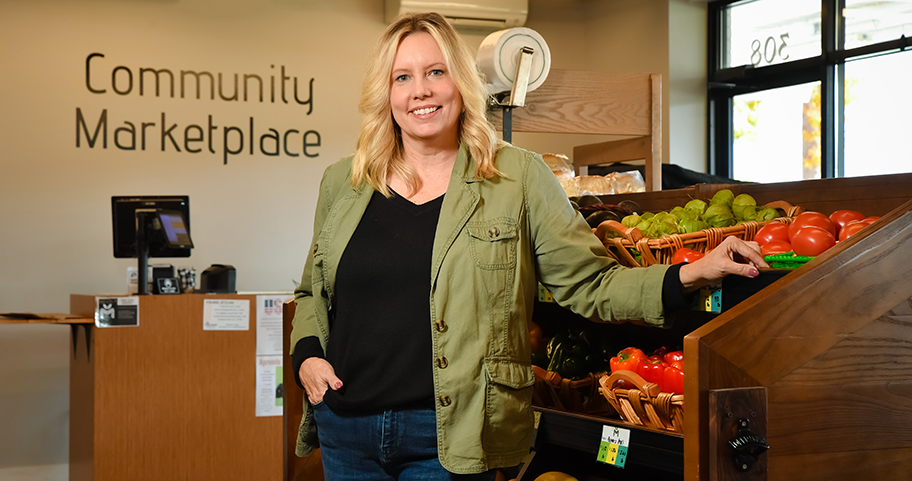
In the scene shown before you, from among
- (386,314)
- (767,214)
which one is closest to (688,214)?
(767,214)

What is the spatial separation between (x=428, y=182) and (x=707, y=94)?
14.0ft

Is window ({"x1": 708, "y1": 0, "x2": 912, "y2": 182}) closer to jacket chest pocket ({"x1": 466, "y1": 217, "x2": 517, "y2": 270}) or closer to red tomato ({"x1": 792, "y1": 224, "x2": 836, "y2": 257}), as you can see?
red tomato ({"x1": 792, "y1": 224, "x2": 836, "y2": 257})

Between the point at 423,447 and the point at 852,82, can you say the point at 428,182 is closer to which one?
the point at 423,447

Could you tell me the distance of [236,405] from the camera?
376 cm

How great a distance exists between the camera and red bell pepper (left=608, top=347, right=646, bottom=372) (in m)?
1.93

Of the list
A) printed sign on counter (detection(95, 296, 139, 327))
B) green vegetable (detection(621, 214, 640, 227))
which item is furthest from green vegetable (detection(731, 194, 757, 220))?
printed sign on counter (detection(95, 296, 139, 327))

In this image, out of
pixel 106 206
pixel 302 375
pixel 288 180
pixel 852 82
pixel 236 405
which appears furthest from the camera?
pixel 288 180

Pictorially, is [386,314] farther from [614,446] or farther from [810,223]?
[810,223]

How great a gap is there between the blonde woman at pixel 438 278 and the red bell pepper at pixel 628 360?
0.43 metres

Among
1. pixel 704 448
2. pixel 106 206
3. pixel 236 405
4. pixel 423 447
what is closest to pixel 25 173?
pixel 106 206

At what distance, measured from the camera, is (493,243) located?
1503 mm

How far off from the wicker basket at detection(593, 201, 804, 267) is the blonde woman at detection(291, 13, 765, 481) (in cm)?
25

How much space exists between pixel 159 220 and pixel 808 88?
12.6 feet

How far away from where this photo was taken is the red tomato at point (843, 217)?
1622 millimetres
